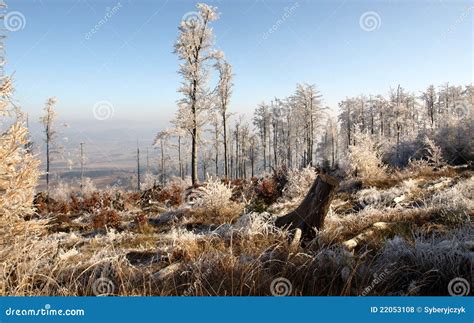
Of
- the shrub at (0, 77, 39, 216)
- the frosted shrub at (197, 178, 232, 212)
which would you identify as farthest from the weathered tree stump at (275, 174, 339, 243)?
the frosted shrub at (197, 178, 232, 212)

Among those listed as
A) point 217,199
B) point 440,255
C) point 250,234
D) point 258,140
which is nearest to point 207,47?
point 217,199

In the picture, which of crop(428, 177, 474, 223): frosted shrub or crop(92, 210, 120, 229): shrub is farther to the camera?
crop(92, 210, 120, 229): shrub

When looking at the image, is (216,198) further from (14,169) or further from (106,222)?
(14,169)

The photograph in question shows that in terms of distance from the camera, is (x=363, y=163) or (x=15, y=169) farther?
(x=363, y=163)

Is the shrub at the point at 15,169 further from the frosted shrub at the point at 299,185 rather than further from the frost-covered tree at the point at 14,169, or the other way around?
the frosted shrub at the point at 299,185

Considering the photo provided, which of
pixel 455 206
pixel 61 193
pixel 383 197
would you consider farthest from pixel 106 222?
pixel 61 193

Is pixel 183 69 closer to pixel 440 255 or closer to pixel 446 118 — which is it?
pixel 446 118

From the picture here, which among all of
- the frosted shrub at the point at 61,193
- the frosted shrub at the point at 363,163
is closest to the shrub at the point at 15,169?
the frosted shrub at the point at 363,163

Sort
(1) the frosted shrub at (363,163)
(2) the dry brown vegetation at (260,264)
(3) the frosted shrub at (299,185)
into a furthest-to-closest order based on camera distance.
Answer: (1) the frosted shrub at (363,163) < (3) the frosted shrub at (299,185) < (2) the dry brown vegetation at (260,264)

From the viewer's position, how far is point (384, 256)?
4.06m

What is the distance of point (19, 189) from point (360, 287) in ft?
→ 11.1

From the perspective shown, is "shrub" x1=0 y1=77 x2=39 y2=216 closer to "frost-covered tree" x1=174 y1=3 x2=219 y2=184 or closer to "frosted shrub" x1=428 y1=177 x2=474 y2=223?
"frosted shrub" x1=428 y1=177 x2=474 y2=223

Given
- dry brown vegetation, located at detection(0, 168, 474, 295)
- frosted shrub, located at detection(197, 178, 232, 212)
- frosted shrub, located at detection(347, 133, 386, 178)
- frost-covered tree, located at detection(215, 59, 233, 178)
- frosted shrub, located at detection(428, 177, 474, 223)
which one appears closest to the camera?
dry brown vegetation, located at detection(0, 168, 474, 295)

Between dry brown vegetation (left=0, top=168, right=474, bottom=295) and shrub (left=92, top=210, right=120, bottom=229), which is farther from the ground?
dry brown vegetation (left=0, top=168, right=474, bottom=295)
